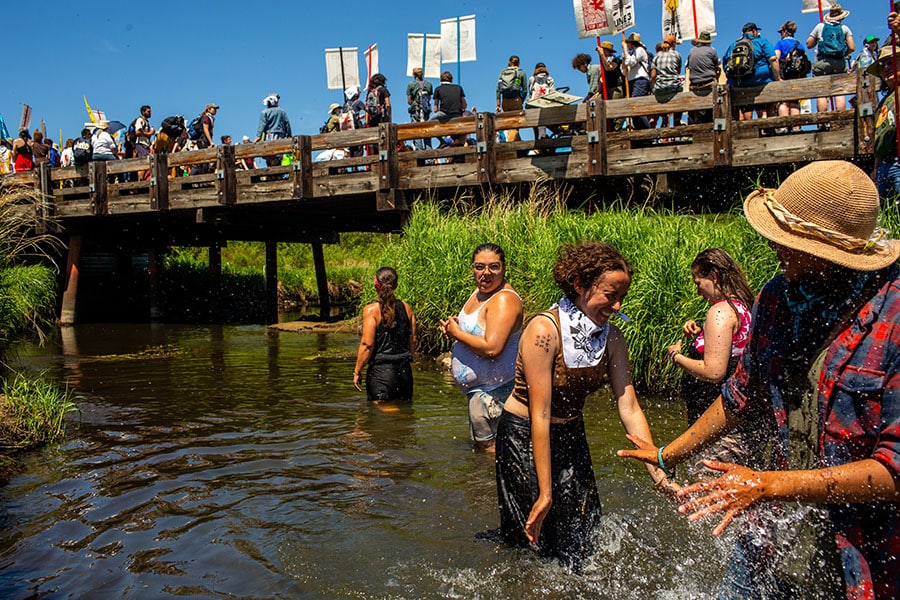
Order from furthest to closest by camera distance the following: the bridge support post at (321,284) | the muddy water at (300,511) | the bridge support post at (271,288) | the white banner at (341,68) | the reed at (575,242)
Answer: the bridge support post at (321,284) → the bridge support post at (271,288) → the white banner at (341,68) → the reed at (575,242) → the muddy water at (300,511)

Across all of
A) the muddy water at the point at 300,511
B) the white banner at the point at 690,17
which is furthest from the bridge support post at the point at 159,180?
the white banner at the point at 690,17

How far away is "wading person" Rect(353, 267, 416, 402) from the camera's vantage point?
7.62m

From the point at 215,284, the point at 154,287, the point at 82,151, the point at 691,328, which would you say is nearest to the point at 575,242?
the point at 691,328

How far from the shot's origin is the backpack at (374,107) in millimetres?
15375

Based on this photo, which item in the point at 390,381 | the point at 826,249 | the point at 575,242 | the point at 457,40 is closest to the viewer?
the point at 826,249

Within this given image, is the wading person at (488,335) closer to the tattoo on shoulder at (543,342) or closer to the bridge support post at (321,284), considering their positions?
the tattoo on shoulder at (543,342)

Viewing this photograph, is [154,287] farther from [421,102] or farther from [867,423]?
[867,423]

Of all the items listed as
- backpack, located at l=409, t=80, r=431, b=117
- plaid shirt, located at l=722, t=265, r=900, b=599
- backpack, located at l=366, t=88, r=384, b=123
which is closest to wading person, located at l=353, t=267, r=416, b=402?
plaid shirt, located at l=722, t=265, r=900, b=599

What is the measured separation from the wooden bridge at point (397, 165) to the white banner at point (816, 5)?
4.31 feet

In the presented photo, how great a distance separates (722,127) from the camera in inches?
459

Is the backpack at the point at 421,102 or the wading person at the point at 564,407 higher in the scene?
the backpack at the point at 421,102

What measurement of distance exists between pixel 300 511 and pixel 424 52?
37.9 feet

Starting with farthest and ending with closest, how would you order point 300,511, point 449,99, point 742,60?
point 449,99
point 742,60
point 300,511

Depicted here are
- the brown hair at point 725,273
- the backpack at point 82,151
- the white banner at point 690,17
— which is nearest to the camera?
the brown hair at point 725,273
